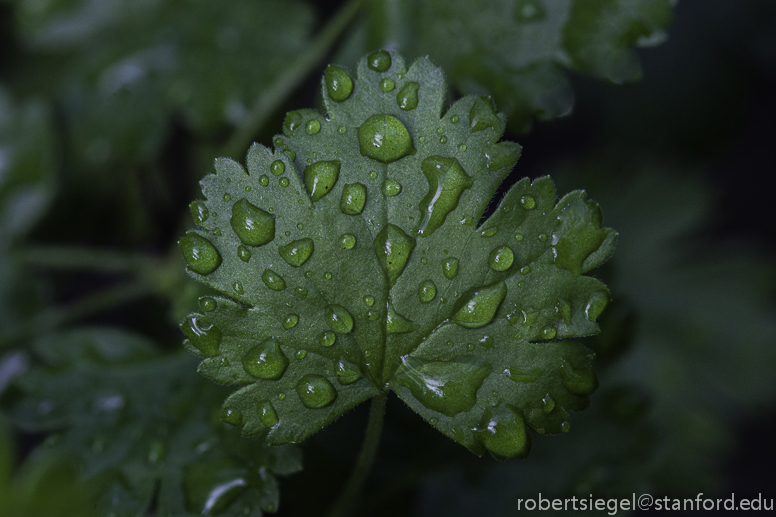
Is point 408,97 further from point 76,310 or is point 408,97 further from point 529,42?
point 76,310

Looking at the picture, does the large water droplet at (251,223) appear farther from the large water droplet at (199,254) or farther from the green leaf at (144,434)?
the green leaf at (144,434)

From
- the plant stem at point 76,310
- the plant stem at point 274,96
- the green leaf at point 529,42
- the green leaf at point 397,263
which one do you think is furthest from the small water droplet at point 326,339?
the plant stem at point 76,310

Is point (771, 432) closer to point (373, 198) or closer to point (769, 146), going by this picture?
point (769, 146)

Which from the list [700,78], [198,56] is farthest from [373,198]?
[700,78]

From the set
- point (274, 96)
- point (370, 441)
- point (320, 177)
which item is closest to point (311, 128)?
point (320, 177)

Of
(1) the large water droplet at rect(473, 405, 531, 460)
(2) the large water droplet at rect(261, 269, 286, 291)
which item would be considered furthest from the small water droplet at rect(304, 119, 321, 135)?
(1) the large water droplet at rect(473, 405, 531, 460)

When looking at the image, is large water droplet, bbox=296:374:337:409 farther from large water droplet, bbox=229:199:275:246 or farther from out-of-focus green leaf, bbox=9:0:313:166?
out-of-focus green leaf, bbox=9:0:313:166
